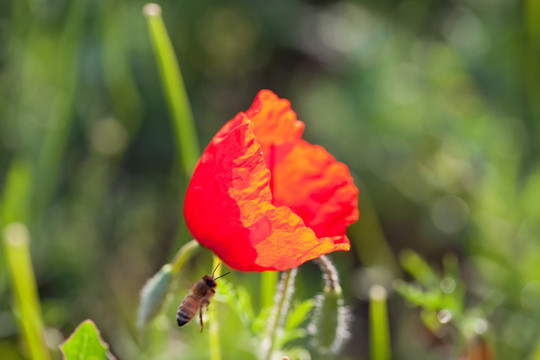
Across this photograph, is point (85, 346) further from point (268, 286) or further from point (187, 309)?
point (268, 286)

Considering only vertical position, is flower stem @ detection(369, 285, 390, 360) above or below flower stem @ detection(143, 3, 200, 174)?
below

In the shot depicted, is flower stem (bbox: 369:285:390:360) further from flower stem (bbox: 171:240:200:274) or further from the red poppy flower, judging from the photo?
flower stem (bbox: 171:240:200:274)

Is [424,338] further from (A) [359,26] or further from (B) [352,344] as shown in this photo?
(A) [359,26]

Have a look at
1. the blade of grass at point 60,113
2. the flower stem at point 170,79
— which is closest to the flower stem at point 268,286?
the flower stem at point 170,79


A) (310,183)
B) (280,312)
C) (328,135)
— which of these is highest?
(310,183)

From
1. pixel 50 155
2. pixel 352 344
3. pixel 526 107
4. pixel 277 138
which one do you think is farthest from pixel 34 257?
pixel 526 107

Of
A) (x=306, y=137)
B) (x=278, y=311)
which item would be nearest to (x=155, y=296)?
(x=278, y=311)


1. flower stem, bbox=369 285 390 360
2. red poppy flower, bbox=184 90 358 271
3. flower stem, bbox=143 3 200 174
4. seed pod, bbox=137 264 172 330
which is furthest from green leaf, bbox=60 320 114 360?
flower stem, bbox=143 3 200 174

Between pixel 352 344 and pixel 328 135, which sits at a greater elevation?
pixel 328 135
